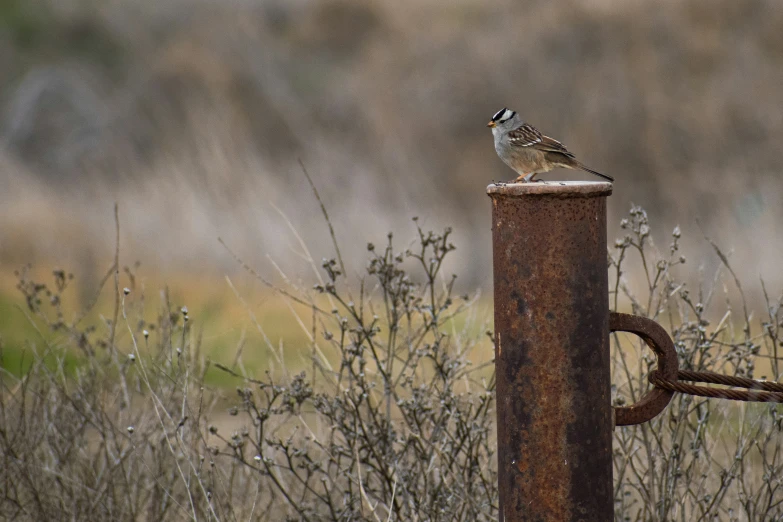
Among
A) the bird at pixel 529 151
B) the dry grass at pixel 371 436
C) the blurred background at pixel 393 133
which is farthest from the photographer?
the blurred background at pixel 393 133

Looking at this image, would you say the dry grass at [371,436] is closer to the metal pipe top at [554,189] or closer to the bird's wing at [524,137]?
the bird's wing at [524,137]

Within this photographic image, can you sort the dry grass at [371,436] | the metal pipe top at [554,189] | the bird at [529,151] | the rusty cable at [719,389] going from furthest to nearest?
the bird at [529,151]
the dry grass at [371,436]
the rusty cable at [719,389]
the metal pipe top at [554,189]

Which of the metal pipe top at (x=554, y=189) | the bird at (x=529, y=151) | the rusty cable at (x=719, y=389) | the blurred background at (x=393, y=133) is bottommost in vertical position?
the rusty cable at (x=719, y=389)

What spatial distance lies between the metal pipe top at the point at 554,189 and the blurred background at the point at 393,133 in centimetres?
714

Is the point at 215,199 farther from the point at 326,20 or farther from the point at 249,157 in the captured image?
the point at 326,20

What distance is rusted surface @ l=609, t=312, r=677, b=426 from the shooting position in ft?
7.14

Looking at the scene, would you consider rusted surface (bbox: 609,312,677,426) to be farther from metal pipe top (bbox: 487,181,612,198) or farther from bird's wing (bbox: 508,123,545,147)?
bird's wing (bbox: 508,123,545,147)

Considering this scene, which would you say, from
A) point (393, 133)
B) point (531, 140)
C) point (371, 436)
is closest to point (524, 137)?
point (531, 140)

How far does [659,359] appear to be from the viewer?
2.22 metres

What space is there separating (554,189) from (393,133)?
1278cm

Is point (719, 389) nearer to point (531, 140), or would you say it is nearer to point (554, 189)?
point (554, 189)

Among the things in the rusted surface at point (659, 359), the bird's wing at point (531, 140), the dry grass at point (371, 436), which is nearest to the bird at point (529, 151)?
the bird's wing at point (531, 140)

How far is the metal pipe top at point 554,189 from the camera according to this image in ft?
6.73

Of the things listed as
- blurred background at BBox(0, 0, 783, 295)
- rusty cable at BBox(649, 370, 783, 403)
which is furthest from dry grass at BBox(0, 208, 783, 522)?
blurred background at BBox(0, 0, 783, 295)
